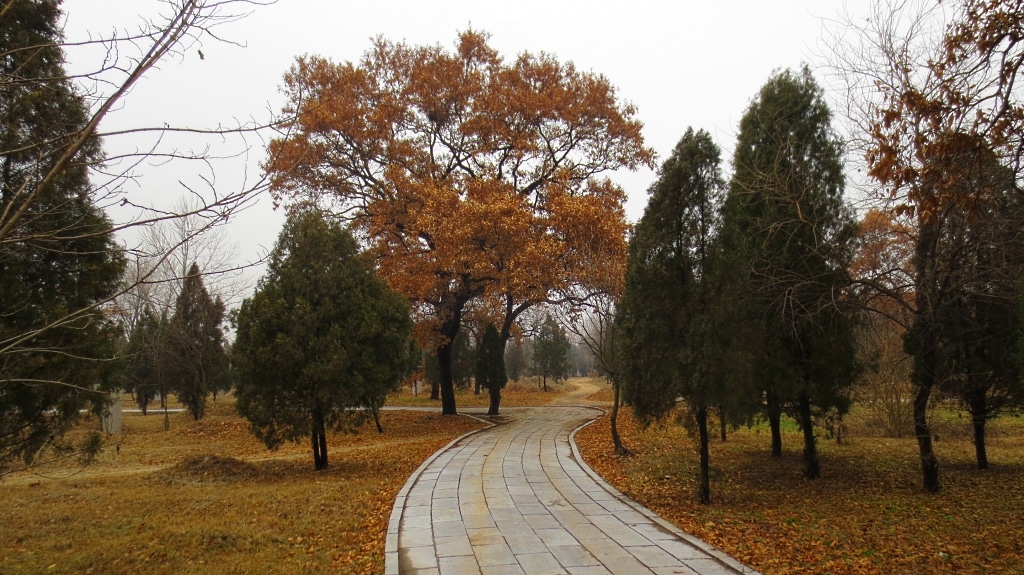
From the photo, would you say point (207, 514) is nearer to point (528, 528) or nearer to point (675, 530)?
point (528, 528)

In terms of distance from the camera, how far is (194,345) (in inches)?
938

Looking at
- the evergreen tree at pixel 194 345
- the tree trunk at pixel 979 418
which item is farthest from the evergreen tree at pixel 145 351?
the tree trunk at pixel 979 418

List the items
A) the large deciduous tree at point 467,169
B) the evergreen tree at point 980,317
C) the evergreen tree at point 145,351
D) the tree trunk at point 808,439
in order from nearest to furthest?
the evergreen tree at point 980,317 < the tree trunk at point 808,439 < the large deciduous tree at point 467,169 < the evergreen tree at point 145,351

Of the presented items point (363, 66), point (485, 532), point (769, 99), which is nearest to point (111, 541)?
point (485, 532)

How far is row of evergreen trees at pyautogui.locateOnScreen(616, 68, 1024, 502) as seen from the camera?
7.95 m

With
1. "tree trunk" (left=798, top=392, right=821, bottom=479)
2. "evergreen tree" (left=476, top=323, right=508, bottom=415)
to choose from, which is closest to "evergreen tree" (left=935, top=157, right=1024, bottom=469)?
"tree trunk" (left=798, top=392, right=821, bottom=479)

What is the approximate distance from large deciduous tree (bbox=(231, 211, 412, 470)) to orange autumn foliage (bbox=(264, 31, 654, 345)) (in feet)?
14.5

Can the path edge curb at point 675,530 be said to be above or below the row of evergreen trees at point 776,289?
below

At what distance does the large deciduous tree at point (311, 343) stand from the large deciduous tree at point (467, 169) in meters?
4.19

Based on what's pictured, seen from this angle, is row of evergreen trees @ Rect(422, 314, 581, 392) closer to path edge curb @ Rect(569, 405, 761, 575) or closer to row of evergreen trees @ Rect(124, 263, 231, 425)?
path edge curb @ Rect(569, 405, 761, 575)

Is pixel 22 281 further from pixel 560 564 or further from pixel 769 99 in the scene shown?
pixel 769 99

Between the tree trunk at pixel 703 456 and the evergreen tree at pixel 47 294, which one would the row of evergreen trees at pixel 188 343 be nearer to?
the evergreen tree at pixel 47 294

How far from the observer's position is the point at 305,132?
17594 millimetres

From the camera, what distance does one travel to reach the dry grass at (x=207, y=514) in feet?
19.2
